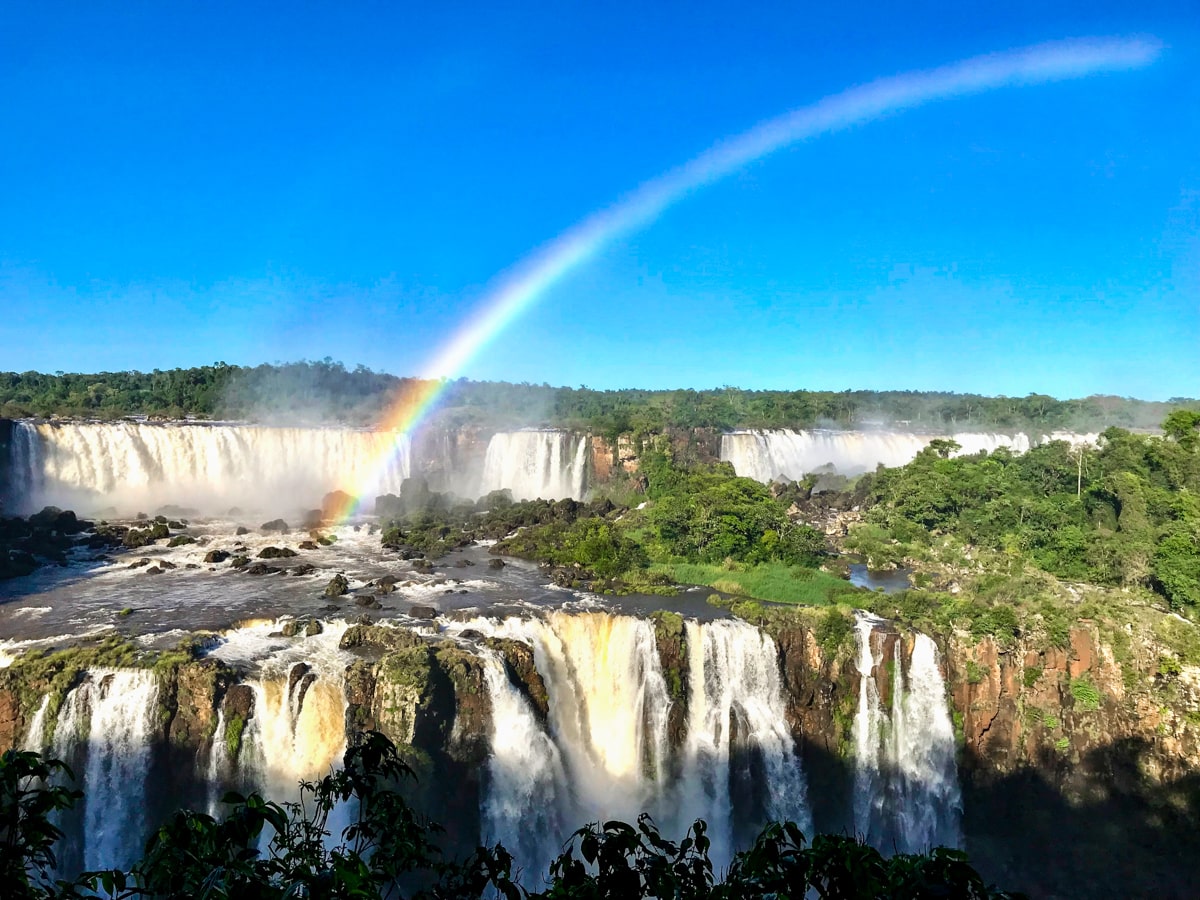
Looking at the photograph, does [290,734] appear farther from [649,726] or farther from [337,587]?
[649,726]

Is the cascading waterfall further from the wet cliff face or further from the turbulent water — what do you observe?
the wet cliff face

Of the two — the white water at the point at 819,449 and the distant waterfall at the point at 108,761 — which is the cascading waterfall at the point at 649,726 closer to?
the distant waterfall at the point at 108,761

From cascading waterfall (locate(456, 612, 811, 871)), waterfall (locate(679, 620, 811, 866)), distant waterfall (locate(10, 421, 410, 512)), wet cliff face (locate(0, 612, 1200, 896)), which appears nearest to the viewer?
cascading waterfall (locate(456, 612, 811, 871))

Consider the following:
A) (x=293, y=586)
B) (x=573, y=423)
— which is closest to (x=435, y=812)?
(x=293, y=586)

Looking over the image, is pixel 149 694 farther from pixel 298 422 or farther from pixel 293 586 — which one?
pixel 298 422

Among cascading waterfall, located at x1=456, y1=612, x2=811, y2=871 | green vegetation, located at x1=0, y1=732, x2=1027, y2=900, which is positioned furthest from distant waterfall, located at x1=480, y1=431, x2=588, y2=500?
green vegetation, located at x1=0, y1=732, x2=1027, y2=900

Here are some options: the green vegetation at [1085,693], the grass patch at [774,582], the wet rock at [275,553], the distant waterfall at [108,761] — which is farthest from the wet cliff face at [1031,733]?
the wet rock at [275,553]

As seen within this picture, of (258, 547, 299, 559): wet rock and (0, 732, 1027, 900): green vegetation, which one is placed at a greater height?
(0, 732, 1027, 900): green vegetation
